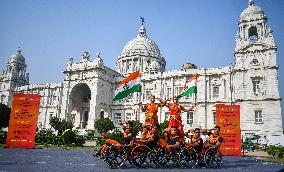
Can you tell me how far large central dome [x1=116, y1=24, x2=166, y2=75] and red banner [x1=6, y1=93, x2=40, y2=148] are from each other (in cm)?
4518

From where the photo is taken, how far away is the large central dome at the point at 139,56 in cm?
6366

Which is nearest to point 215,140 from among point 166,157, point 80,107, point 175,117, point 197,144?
point 197,144

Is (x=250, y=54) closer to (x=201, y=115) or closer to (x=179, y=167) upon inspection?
(x=201, y=115)

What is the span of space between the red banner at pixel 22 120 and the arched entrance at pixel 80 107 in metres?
32.6

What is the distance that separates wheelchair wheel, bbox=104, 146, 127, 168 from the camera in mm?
9148

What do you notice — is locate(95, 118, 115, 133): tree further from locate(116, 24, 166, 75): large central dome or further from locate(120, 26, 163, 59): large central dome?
locate(120, 26, 163, 59): large central dome

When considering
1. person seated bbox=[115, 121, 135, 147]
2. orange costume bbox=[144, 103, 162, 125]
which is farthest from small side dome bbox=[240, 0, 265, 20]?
person seated bbox=[115, 121, 135, 147]

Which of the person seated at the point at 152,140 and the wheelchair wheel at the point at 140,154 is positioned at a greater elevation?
the person seated at the point at 152,140

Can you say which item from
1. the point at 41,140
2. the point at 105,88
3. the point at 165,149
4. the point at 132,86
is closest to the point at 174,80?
the point at 105,88

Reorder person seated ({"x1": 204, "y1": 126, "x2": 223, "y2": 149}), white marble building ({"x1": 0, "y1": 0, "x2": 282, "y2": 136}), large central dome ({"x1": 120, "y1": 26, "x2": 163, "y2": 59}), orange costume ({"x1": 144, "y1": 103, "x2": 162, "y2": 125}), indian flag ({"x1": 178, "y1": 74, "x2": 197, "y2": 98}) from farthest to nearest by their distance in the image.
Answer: large central dome ({"x1": 120, "y1": 26, "x2": 163, "y2": 59}), white marble building ({"x1": 0, "y1": 0, "x2": 282, "y2": 136}), indian flag ({"x1": 178, "y1": 74, "x2": 197, "y2": 98}), orange costume ({"x1": 144, "y1": 103, "x2": 162, "y2": 125}), person seated ({"x1": 204, "y1": 126, "x2": 223, "y2": 149})

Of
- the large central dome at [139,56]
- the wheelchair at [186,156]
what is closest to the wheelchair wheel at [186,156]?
the wheelchair at [186,156]

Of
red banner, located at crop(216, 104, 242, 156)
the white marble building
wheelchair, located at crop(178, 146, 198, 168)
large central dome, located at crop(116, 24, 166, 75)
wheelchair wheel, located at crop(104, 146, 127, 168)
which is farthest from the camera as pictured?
large central dome, located at crop(116, 24, 166, 75)

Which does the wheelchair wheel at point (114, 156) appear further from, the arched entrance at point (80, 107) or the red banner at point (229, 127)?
the arched entrance at point (80, 107)

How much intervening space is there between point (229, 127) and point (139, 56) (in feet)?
161
